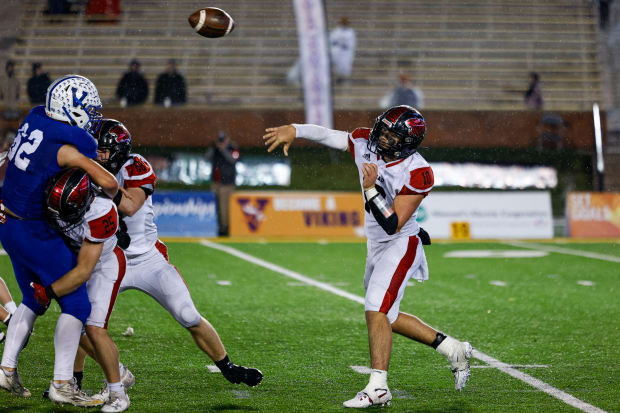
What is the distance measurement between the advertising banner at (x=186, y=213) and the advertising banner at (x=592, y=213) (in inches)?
224

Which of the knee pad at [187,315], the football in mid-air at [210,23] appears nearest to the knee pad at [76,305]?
the knee pad at [187,315]

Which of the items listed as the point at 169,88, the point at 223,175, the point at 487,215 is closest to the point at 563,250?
the point at 487,215

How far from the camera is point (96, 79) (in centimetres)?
2108

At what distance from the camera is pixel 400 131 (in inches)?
205

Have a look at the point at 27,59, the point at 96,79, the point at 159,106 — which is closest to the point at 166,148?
the point at 159,106

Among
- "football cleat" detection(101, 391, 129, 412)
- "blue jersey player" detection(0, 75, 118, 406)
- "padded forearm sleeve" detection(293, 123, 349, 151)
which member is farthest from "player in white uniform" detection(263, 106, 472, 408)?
"blue jersey player" detection(0, 75, 118, 406)

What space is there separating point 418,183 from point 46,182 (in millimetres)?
1833

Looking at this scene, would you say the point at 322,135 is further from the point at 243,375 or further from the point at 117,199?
the point at 243,375

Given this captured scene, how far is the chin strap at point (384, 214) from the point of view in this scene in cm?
507

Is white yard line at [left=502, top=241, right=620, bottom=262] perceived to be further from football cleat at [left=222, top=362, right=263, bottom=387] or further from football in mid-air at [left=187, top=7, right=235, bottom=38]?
football cleat at [left=222, top=362, right=263, bottom=387]

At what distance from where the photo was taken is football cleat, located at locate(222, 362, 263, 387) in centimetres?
522

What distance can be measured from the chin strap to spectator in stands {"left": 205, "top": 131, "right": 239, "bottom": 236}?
35.3 ft

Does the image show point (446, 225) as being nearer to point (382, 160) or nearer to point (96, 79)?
point (96, 79)

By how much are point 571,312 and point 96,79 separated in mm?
14646
